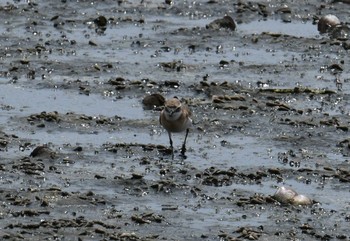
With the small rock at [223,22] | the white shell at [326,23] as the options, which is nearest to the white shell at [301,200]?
the small rock at [223,22]

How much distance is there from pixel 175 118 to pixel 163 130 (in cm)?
95

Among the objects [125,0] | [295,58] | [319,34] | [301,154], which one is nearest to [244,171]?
[301,154]

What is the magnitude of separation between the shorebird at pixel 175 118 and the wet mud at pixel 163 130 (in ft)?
0.73

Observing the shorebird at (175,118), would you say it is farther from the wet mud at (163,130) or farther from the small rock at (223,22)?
the small rock at (223,22)

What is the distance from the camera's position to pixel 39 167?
15773 mm

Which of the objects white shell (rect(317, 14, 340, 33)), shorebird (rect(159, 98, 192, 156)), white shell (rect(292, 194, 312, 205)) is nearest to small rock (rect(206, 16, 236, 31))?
white shell (rect(317, 14, 340, 33))

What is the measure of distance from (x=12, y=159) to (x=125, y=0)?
927 cm

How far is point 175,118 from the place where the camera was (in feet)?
56.9

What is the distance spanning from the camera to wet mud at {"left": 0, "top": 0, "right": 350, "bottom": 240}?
1437cm

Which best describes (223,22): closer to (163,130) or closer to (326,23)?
(326,23)

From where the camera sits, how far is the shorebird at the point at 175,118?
17344 mm

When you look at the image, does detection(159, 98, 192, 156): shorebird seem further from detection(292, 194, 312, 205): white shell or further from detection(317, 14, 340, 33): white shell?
detection(317, 14, 340, 33): white shell

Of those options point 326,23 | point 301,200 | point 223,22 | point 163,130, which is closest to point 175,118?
point 163,130

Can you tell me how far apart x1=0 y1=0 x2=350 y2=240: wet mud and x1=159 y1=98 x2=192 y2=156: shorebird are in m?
0.22
